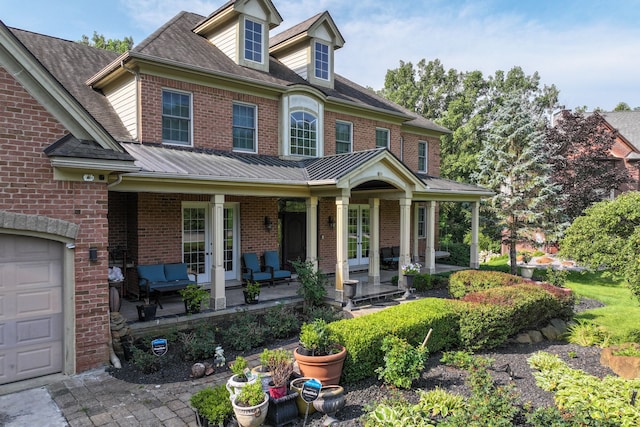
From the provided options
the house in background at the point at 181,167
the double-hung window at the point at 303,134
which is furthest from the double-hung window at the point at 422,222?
the double-hung window at the point at 303,134

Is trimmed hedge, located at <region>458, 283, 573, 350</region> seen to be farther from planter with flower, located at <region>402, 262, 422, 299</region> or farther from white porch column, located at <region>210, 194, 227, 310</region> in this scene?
white porch column, located at <region>210, 194, 227, 310</region>

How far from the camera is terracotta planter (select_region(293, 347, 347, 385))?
20.9 ft

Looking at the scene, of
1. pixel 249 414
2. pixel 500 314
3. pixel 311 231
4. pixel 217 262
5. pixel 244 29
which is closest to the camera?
pixel 249 414

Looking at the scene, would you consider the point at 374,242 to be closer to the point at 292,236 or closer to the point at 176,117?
the point at 292,236

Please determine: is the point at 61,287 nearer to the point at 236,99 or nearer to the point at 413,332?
the point at 413,332

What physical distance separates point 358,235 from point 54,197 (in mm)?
12075

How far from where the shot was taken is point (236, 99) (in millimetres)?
12859

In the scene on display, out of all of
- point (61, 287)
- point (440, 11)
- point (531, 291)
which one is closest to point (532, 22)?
point (440, 11)

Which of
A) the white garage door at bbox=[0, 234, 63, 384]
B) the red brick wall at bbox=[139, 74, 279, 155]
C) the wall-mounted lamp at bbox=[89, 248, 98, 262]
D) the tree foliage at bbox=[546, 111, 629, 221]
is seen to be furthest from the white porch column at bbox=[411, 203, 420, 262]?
the white garage door at bbox=[0, 234, 63, 384]

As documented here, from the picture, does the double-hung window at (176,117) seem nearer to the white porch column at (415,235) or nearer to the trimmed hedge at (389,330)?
the trimmed hedge at (389,330)

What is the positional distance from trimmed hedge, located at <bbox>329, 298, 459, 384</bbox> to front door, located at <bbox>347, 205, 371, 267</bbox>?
25.7ft

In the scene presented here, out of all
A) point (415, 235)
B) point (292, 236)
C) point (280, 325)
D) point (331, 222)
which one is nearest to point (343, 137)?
point (331, 222)

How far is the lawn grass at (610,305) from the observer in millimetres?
10396

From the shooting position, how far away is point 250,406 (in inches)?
203
